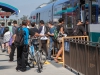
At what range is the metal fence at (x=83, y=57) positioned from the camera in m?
7.61

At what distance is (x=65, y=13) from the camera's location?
1841cm

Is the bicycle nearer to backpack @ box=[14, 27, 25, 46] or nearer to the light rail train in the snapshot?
backpack @ box=[14, 27, 25, 46]

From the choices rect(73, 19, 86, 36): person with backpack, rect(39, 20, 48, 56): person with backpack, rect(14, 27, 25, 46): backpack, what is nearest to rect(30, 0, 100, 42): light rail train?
rect(73, 19, 86, 36): person with backpack

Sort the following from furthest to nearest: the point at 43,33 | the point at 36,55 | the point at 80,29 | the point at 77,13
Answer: the point at 77,13
the point at 43,33
the point at 80,29
the point at 36,55

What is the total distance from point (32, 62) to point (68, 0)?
6.93m

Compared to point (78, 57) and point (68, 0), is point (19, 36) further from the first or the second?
point (68, 0)

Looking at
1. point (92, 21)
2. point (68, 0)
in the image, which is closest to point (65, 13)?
point (68, 0)

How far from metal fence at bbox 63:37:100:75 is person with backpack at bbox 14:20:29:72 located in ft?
5.24

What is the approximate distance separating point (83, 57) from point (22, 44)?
108 inches

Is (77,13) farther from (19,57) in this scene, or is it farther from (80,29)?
(19,57)

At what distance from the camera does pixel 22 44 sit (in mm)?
10531

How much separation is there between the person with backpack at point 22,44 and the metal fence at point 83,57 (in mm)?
1597

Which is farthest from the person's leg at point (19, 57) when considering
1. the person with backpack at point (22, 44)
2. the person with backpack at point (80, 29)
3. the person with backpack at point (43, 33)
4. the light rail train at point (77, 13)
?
the person with backpack at point (80, 29)

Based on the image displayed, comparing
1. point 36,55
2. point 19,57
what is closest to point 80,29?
point 36,55
